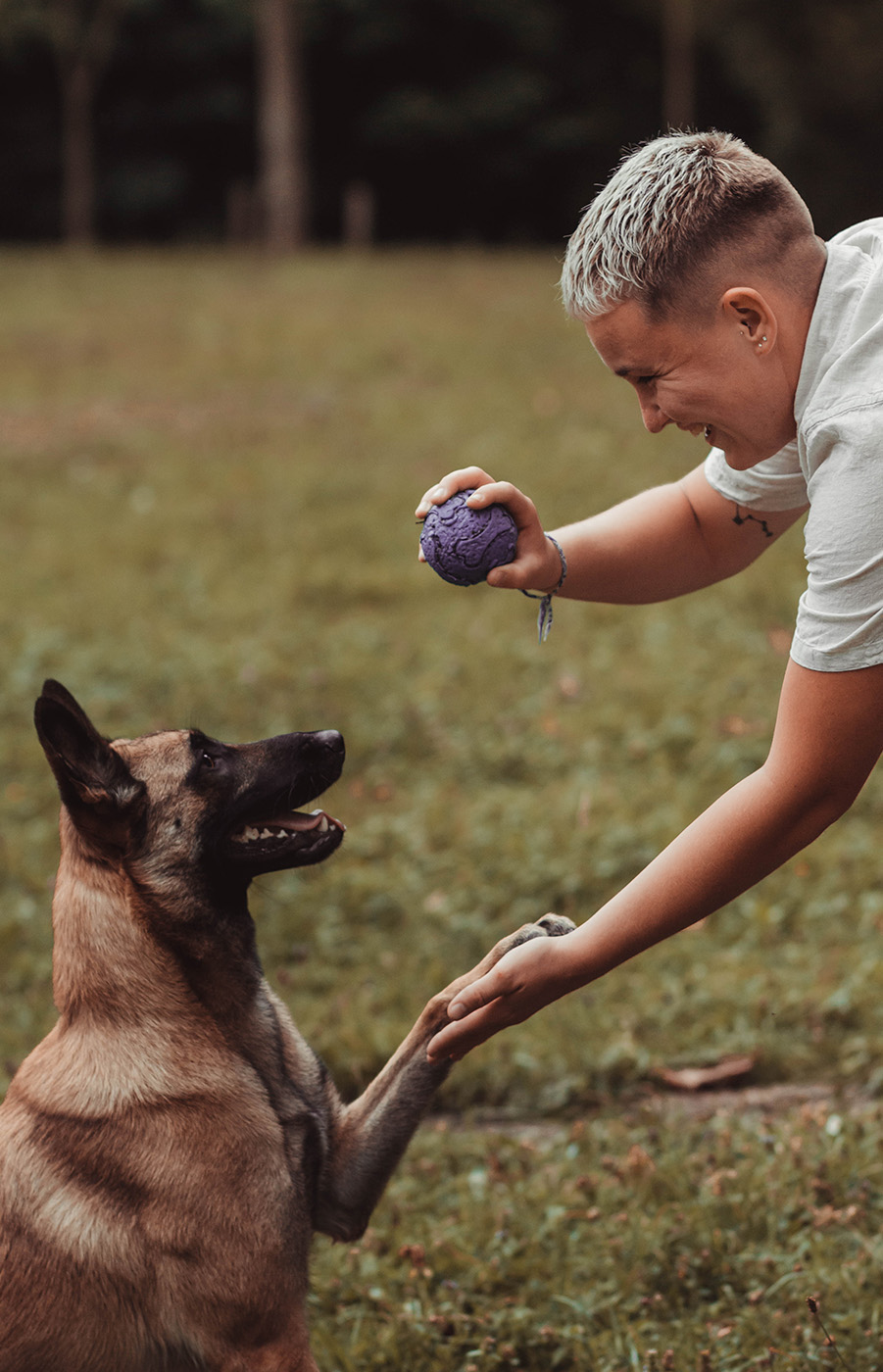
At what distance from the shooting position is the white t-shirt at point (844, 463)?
5.89ft

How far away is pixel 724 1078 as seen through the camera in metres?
3.54

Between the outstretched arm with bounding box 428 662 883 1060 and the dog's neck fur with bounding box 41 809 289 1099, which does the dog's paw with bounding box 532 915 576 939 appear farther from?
the dog's neck fur with bounding box 41 809 289 1099

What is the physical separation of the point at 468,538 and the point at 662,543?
477 mm

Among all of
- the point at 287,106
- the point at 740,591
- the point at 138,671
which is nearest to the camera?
the point at 138,671

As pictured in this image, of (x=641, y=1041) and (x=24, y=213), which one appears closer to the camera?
(x=641, y=1041)

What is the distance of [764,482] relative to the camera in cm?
239

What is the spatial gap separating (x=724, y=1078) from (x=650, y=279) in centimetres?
→ 233

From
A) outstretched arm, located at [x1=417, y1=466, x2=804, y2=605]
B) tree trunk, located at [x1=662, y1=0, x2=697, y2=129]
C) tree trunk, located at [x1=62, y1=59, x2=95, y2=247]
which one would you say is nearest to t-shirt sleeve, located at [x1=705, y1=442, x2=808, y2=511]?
outstretched arm, located at [x1=417, y1=466, x2=804, y2=605]

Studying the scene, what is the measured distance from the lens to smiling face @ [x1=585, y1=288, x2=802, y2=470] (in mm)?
1940

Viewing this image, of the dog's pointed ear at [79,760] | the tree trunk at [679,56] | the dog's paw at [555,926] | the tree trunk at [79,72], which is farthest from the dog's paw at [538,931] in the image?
the tree trunk at [79,72]

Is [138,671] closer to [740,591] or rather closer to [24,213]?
[740,591]

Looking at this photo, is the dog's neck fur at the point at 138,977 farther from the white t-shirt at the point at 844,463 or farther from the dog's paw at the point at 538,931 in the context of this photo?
the white t-shirt at the point at 844,463

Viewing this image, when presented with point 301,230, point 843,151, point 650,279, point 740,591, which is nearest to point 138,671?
point 740,591

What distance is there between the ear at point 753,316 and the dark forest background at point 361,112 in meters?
30.1
